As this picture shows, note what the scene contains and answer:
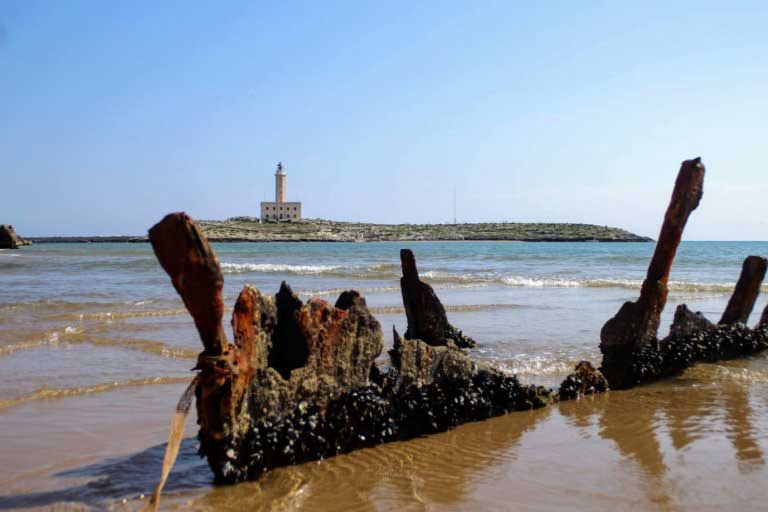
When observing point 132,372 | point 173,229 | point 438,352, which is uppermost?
point 173,229

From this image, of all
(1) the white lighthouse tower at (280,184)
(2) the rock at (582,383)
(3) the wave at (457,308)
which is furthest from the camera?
(1) the white lighthouse tower at (280,184)

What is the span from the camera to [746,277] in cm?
1077

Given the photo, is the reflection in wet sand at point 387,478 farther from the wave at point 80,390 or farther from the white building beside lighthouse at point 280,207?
the white building beside lighthouse at point 280,207

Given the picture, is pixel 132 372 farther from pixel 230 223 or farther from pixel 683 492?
pixel 230 223

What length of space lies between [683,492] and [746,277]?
675 cm

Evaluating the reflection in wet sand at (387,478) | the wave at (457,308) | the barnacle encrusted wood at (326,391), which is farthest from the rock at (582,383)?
the wave at (457,308)

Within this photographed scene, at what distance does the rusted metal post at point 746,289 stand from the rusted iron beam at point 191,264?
8915mm

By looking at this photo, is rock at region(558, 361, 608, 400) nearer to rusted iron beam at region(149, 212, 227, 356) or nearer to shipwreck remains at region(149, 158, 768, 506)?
shipwreck remains at region(149, 158, 768, 506)

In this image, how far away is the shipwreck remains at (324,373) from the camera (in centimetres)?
466

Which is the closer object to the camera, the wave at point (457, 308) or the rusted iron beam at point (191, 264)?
the rusted iron beam at point (191, 264)

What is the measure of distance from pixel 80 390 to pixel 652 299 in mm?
7016

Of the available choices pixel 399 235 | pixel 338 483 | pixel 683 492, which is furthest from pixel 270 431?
pixel 399 235

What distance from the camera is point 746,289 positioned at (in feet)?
35.4

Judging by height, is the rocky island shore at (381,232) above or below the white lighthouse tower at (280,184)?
below
